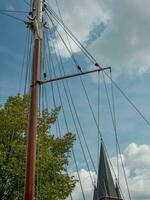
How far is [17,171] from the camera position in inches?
1156

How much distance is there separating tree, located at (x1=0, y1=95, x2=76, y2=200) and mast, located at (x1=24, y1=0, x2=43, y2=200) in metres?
12.0

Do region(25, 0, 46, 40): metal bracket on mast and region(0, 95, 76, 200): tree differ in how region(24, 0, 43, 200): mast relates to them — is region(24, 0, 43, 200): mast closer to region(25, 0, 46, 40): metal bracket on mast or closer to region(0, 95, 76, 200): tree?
region(25, 0, 46, 40): metal bracket on mast

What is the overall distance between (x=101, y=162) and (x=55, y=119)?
111 feet

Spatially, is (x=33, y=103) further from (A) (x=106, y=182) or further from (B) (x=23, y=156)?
(A) (x=106, y=182)

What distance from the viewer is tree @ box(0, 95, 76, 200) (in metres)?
29.6

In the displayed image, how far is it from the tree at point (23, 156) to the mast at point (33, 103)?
1199 cm

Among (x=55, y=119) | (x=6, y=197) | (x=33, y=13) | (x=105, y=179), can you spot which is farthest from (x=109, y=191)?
(x=33, y=13)

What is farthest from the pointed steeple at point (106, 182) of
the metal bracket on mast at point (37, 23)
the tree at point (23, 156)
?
the metal bracket on mast at point (37, 23)

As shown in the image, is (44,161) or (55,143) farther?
(55,143)

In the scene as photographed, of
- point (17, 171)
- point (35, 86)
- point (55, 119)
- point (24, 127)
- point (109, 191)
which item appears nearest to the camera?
point (35, 86)

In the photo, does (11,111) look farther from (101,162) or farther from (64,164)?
(101,162)

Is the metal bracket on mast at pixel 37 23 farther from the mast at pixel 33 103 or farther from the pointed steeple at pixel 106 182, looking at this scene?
the pointed steeple at pixel 106 182

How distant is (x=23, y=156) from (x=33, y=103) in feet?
49.6

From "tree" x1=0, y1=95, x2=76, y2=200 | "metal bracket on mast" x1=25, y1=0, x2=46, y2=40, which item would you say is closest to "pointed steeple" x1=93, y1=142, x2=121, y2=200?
"tree" x1=0, y1=95, x2=76, y2=200
